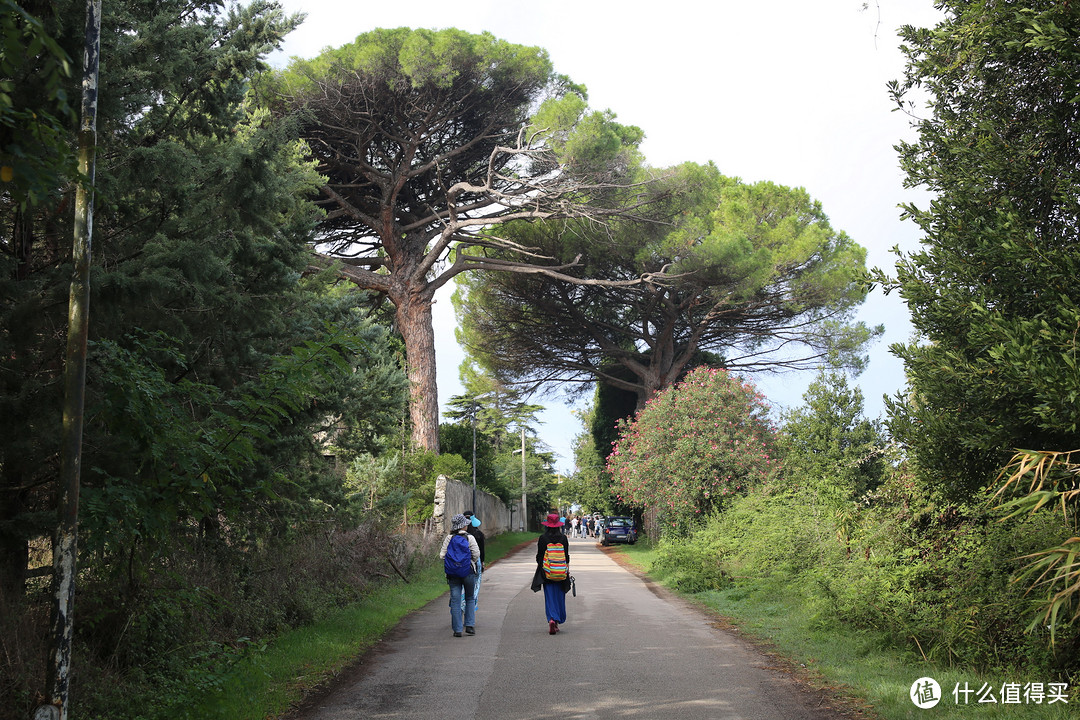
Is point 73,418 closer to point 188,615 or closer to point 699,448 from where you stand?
point 188,615

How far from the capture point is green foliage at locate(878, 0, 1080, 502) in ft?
19.3

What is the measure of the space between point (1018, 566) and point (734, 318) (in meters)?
26.7

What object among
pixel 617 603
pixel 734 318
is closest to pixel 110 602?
pixel 617 603

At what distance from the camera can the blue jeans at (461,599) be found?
33.9ft

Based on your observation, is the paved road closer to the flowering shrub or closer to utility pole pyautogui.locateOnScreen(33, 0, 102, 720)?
utility pole pyautogui.locateOnScreen(33, 0, 102, 720)

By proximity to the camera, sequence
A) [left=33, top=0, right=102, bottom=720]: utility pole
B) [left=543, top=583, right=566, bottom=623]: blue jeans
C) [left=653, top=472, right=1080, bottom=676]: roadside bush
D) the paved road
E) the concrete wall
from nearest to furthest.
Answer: [left=33, top=0, right=102, bottom=720]: utility pole
the paved road
[left=653, top=472, right=1080, bottom=676]: roadside bush
[left=543, top=583, right=566, bottom=623]: blue jeans
the concrete wall

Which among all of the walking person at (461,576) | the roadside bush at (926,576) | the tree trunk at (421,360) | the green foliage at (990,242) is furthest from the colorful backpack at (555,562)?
the tree trunk at (421,360)

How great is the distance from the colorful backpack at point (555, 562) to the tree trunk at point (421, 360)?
15520 mm

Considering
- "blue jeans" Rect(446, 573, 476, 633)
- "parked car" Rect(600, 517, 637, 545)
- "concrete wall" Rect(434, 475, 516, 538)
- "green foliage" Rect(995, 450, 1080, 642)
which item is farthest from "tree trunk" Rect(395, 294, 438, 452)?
"green foliage" Rect(995, 450, 1080, 642)

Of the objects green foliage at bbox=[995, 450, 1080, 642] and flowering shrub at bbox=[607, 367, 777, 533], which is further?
flowering shrub at bbox=[607, 367, 777, 533]

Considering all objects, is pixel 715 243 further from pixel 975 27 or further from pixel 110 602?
pixel 110 602

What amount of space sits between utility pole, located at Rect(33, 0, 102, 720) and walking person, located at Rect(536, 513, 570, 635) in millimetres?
6456

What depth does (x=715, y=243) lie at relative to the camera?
28250 millimetres

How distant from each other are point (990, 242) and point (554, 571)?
21.6 feet
